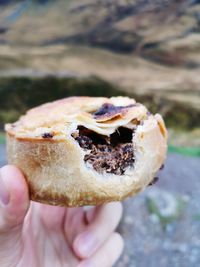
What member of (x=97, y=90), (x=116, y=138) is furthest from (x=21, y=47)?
(x=116, y=138)

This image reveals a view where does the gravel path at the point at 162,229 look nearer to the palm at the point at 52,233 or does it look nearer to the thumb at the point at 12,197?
the palm at the point at 52,233

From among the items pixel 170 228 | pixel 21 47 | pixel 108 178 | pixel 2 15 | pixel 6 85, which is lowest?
pixel 170 228

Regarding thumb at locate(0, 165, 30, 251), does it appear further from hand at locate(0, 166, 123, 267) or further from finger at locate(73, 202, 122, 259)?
finger at locate(73, 202, 122, 259)

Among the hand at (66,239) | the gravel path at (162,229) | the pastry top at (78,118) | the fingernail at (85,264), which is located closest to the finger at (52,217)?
the hand at (66,239)

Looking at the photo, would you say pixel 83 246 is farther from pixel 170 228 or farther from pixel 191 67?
pixel 191 67

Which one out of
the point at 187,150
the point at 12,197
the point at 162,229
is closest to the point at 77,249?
the point at 12,197

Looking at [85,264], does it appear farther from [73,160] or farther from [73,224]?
[73,160]
